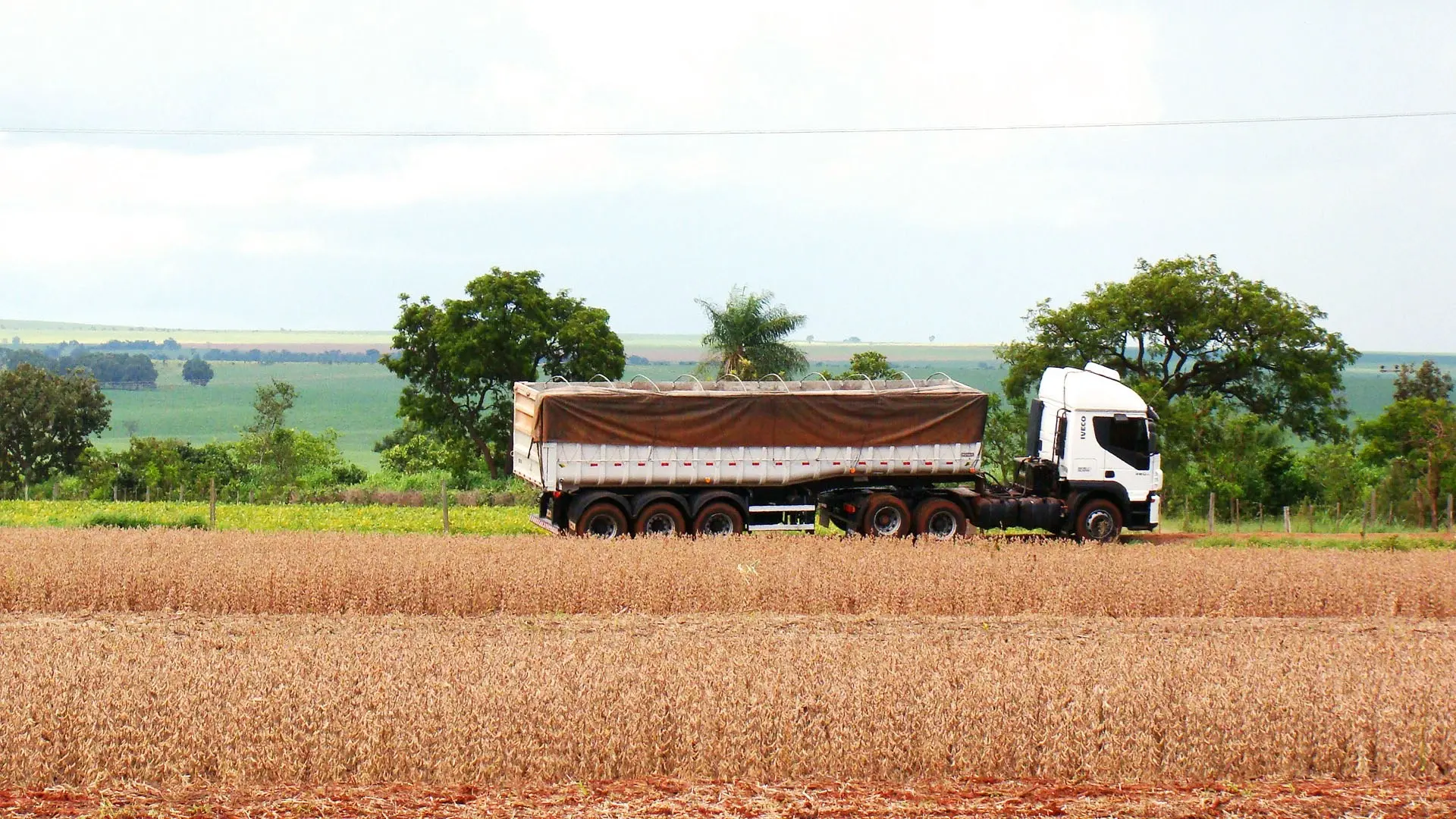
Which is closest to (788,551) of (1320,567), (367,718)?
(1320,567)

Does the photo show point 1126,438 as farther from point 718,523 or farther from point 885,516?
point 718,523

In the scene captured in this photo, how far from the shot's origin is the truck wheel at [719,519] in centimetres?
2408

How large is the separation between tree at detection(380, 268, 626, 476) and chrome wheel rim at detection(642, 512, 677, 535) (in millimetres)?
23998

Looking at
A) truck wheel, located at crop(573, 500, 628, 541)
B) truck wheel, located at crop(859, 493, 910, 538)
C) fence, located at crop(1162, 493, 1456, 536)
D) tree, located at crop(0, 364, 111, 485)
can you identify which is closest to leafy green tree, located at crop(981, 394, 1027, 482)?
fence, located at crop(1162, 493, 1456, 536)

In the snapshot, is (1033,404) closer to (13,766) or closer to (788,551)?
(788,551)

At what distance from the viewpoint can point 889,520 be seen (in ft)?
81.5

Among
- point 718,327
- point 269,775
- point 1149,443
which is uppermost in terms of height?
point 718,327

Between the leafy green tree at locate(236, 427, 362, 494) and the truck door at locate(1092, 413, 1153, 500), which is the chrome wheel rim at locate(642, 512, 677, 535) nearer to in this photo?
the truck door at locate(1092, 413, 1153, 500)

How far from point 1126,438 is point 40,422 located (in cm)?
4928

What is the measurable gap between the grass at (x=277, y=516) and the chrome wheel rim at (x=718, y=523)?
5.18 m

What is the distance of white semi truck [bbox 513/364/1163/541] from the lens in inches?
939

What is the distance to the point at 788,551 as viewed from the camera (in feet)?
64.9

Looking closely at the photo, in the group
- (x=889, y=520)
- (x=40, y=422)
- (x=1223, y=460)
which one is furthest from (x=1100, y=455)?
(x=40, y=422)

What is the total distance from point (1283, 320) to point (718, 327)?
18982mm
